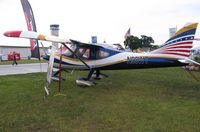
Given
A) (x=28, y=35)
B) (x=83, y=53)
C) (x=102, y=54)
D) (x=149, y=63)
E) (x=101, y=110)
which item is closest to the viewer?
(x=101, y=110)

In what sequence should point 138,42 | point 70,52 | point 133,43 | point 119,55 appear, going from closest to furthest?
point 119,55 → point 70,52 → point 133,43 → point 138,42

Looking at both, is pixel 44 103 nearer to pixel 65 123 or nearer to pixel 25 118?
pixel 25 118

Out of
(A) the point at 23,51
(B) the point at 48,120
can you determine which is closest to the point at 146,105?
(B) the point at 48,120

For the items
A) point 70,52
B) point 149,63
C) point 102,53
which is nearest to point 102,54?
point 102,53

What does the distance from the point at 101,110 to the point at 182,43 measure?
5526 millimetres

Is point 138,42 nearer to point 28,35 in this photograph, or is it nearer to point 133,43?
point 133,43

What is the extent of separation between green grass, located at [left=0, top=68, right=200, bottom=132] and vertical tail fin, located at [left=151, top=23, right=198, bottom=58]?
5.53 feet

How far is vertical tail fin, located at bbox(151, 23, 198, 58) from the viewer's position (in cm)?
1098

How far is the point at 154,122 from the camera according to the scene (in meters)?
6.42

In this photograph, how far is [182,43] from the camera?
36.6 ft

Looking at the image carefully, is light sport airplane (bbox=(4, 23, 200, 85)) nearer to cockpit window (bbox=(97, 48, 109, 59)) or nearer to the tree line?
cockpit window (bbox=(97, 48, 109, 59))

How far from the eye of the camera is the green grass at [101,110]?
617 centimetres

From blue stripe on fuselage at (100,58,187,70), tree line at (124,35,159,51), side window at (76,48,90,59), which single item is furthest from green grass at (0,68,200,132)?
tree line at (124,35,159,51)

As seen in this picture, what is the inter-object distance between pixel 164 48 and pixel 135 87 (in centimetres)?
228
